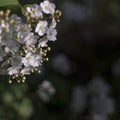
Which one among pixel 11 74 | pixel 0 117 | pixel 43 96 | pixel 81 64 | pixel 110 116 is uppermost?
pixel 11 74

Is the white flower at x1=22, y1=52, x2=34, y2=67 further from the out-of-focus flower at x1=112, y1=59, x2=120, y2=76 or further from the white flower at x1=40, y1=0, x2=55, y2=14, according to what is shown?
the out-of-focus flower at x1=112, y1=59, x2=120, y2=76

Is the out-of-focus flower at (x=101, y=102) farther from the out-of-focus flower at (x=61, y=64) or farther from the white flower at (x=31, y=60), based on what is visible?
the white flower at (x=31, y=60)

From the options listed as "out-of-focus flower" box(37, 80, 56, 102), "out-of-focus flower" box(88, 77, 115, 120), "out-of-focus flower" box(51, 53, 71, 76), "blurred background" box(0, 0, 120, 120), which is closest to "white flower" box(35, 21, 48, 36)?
"blurred background" box(0, 0, 120, 120)

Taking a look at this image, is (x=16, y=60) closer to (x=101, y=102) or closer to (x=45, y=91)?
(x=45, y=91)

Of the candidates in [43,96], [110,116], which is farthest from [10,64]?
[110,116]

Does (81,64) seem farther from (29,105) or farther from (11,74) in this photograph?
(11,74)

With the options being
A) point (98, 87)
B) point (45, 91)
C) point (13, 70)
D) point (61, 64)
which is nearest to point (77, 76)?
point (61, 64)
